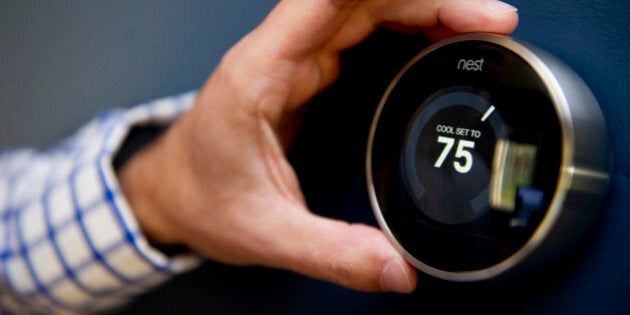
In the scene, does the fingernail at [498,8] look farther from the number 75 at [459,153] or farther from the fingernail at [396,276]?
the fingernail at [396,276]

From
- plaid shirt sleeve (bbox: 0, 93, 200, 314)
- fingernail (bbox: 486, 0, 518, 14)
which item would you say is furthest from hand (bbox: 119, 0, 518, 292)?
plaid shirt sleeve (bbox: 0, 93, 200, 314)

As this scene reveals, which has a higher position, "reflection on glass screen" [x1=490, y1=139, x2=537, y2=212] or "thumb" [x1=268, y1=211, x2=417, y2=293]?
"reflection on glass screen" [x1=490, y1=139, x2=537, y2=212]

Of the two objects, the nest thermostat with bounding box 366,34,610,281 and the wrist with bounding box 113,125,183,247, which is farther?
the wrist with bounding box 113,125,183,247

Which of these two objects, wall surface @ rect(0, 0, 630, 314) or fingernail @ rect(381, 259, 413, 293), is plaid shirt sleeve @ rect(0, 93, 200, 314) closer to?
wall surface @ rect(0, 0, 630, 314)

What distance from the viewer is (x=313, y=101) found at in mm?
631

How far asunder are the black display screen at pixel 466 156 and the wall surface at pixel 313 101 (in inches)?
2.6

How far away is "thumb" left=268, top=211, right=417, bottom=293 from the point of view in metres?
0.46

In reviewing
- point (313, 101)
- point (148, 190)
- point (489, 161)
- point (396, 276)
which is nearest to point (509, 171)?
point (489, 161)

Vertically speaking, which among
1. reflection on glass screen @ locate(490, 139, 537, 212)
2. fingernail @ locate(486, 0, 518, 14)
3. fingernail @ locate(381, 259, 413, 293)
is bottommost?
fingernail @ locate(381, 259, 413, 293)

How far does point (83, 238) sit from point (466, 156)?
0.53 meters

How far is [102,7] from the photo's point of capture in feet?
3.02

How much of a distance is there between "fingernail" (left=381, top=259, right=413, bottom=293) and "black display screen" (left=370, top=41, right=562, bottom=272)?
0.06 ft

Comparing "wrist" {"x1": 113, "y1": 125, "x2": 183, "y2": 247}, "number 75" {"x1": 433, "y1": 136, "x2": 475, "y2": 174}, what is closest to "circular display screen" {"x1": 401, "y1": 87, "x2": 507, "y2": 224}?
"number 75" {"x1": 433, "y1": 136, "x2": 475, "y2": 174}

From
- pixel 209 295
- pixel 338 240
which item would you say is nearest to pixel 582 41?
pixel 338 240
